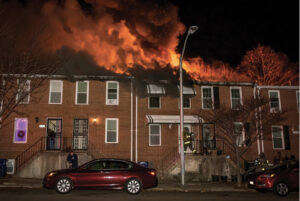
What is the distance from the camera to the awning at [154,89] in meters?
17.0

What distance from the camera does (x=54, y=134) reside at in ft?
55.9

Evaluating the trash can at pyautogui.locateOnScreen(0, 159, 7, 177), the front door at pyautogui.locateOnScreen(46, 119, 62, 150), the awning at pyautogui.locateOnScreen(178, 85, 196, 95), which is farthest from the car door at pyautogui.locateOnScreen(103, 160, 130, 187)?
the awning at pyautogui.locateOnScreen(178, 85, 196, 95)

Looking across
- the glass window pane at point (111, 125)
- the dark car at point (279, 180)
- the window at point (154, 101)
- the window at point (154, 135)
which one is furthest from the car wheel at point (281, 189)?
the glass window pane at point (111, 125)

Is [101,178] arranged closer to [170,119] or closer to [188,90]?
[170,119]

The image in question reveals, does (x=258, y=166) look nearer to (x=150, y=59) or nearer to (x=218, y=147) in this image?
(x=218, y=147)

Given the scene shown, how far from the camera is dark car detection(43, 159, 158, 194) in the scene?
34.8ft

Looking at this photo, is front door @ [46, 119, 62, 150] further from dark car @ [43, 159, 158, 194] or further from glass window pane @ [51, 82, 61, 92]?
dark car @ [43, 159, 158, 194]

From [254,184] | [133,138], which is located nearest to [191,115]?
[133,138]

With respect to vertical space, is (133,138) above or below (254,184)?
above

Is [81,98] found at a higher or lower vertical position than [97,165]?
higher

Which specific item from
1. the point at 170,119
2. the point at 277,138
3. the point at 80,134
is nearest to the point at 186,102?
the point at 170,119

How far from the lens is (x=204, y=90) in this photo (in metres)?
19.0

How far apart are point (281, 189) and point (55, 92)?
44.2 feet

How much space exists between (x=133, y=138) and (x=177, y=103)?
3.68 meters
